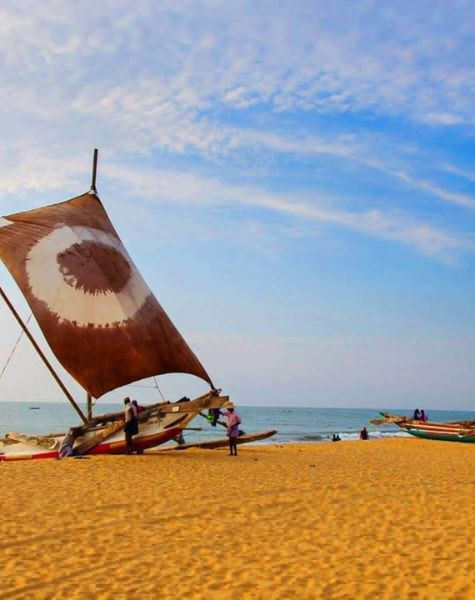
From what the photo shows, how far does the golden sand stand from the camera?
7277mm

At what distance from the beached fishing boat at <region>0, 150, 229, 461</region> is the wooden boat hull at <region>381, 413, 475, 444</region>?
760 inches

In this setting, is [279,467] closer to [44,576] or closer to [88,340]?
[88,340]

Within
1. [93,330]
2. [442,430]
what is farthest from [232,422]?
[442,430]

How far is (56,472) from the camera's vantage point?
15820 millimetres

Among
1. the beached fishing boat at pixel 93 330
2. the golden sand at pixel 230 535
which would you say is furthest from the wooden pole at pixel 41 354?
the golden sand at pixel 230 535

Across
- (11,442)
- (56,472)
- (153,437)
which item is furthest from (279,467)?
(11,442)

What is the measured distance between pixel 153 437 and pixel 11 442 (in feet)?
18.2

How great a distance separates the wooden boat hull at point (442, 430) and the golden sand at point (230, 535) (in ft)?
64.1

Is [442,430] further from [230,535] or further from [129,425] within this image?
[230,535]

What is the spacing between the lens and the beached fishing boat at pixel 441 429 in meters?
35.1

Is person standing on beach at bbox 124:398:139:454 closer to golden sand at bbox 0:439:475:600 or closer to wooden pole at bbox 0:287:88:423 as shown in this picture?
wooden pole at bbox 0:287:88:423

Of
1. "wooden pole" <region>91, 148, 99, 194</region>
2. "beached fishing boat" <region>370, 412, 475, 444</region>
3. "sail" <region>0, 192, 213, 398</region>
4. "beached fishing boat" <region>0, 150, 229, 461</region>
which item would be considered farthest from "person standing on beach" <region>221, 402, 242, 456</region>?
"beached fishing boat" <region>370, 412, 475, 444</region>

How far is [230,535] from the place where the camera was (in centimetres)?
962

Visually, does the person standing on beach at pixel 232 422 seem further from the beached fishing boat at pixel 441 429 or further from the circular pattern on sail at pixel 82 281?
the beached fishing boat at pixel 441 429
